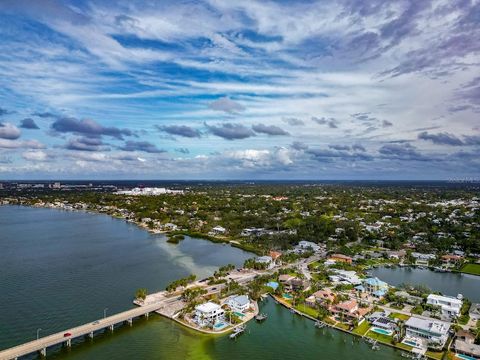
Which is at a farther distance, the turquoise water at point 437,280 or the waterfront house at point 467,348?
the turquoise water at point 437,280

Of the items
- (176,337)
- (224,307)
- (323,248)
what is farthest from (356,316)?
(323,248)

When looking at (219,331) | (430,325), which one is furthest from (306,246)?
(219,331)

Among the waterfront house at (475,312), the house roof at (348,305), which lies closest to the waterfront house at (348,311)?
the house roof at (348,305)

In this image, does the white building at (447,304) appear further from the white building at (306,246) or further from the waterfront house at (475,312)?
the white building at (306,246)

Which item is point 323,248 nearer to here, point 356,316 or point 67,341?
point 356,316

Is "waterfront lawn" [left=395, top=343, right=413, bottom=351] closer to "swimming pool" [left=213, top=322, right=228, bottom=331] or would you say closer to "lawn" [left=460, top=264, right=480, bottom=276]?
"swimming pool" [left=213, top=322, right=228, bottom=331]

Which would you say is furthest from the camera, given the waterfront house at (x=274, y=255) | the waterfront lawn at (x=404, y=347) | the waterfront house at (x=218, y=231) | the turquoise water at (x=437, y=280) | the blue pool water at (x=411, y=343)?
the waterfront house at (x=218, y=231)
